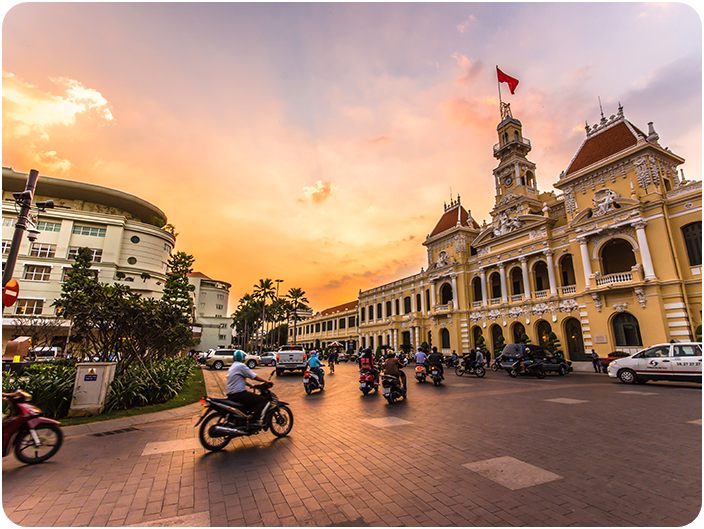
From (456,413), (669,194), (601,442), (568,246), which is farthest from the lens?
(568,246)

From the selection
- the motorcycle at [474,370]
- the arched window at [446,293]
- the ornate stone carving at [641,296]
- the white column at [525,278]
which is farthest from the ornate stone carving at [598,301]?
the arched window at [446,293]

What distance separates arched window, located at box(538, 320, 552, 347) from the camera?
29062 millimetres

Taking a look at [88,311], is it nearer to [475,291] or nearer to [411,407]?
[411,407]

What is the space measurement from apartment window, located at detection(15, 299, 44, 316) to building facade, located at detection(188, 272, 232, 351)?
132 ft

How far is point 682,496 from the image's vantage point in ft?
12.9

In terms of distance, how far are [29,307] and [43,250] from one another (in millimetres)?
6937

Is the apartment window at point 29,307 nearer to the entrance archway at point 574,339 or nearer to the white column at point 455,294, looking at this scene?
the white column at point 455,294

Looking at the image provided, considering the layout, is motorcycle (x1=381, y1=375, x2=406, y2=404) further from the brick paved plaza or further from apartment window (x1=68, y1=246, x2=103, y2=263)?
apartment window (x1=68, y1=246, x2=103, y2=263)

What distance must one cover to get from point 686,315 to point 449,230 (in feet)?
75.7

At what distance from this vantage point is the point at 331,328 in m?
67.7

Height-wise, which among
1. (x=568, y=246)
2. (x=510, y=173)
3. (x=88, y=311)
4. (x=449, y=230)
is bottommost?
(x=88, y=311)

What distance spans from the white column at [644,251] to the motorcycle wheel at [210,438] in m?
26.8

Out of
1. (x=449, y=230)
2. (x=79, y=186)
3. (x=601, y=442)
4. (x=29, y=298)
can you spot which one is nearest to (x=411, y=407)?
(x=601, y=442)

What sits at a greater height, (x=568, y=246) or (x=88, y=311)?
(x=568, y=246)
